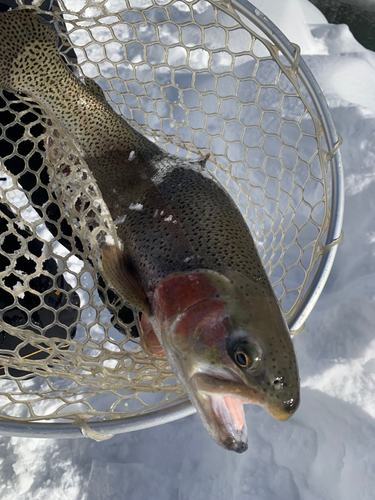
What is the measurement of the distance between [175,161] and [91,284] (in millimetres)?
1242

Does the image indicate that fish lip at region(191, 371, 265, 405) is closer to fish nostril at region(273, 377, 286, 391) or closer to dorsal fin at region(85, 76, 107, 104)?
fish nostril at region(273, 377, 286, 391)

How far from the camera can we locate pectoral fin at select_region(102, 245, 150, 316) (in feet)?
4.55

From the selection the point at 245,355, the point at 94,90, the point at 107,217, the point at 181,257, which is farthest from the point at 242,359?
the point at 94,90

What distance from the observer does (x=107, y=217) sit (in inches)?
58.6

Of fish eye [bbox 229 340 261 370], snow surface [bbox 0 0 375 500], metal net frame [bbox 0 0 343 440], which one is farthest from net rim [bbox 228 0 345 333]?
snow surface [bbox 0 0 375 500]

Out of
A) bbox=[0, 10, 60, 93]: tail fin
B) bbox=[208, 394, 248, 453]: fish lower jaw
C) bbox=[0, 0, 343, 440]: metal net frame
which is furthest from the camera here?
bbox=[0, 10, 60, 93]: tail fin

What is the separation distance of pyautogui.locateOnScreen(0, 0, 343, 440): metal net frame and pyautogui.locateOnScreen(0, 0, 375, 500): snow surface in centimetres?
22

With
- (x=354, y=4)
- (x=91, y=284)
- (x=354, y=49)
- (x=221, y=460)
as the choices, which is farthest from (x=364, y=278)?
(x=354, y=4)

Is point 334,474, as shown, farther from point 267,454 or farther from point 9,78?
point 9,78

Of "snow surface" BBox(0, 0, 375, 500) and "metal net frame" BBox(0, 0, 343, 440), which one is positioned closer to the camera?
"metal net frame" BBox(0, 0, 343, 440)

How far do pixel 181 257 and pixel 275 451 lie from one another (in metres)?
1.21

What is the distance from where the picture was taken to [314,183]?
8.55 ft

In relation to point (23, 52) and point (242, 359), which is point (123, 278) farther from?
point (23, 52)

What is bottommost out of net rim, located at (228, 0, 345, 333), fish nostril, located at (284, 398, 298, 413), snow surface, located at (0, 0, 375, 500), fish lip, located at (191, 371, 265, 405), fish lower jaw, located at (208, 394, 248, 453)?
snow surface, located at (0, 0, 375, 500)
